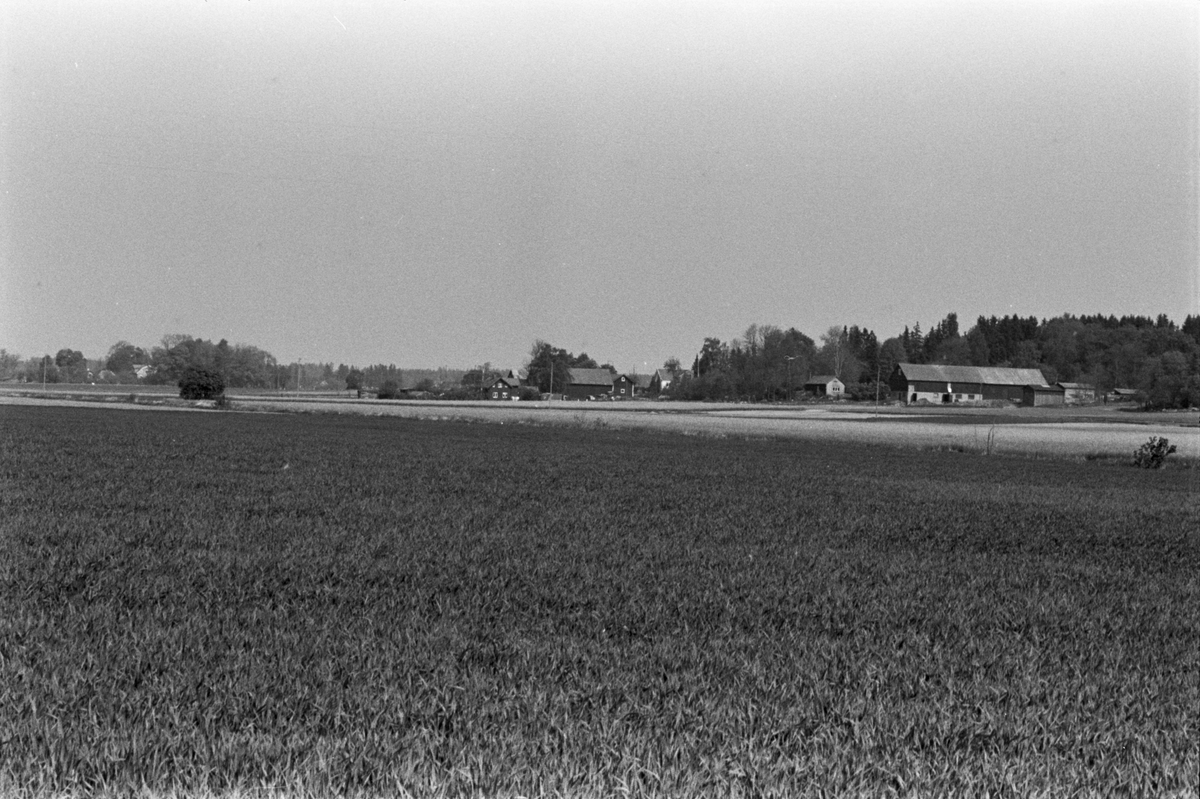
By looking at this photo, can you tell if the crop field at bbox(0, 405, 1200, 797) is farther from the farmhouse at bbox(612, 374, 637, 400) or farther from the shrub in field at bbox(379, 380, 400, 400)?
the farmhouse at bbox(612, 374, 637, 400)

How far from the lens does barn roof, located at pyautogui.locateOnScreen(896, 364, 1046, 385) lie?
17688 cm

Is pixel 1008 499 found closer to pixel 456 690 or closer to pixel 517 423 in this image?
pixel 456 690

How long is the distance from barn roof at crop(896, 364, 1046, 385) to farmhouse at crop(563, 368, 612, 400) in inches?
1994

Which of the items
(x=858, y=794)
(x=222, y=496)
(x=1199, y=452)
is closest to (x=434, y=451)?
(x=222, y=496)

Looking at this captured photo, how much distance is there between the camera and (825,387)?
18512cm

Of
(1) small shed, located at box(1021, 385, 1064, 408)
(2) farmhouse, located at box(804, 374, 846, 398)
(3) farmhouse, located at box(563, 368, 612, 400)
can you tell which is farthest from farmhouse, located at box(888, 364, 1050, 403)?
(3) farmhouse, located at box(563, 368, 612, 400)

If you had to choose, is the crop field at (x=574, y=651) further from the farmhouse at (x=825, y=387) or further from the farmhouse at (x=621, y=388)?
the farmhouse at (x=621, y=388)

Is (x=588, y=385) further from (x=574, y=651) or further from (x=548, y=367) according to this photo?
(x=574, y=651)

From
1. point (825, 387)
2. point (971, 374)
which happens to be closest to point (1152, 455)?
point (971, 374)

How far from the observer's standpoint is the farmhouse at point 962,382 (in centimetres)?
17475

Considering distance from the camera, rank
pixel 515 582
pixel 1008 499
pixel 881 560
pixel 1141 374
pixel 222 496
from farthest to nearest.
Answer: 1. pixel 1141 374
2. pixel 1008 499
3. pixel 222 496
4. pixel 881 560
5. pixel 515 582

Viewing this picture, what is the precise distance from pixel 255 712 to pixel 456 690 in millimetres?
1232

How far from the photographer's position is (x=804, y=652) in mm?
8008

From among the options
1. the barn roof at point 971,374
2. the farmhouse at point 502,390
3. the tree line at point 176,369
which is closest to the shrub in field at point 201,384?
the tree line at point 176,369
